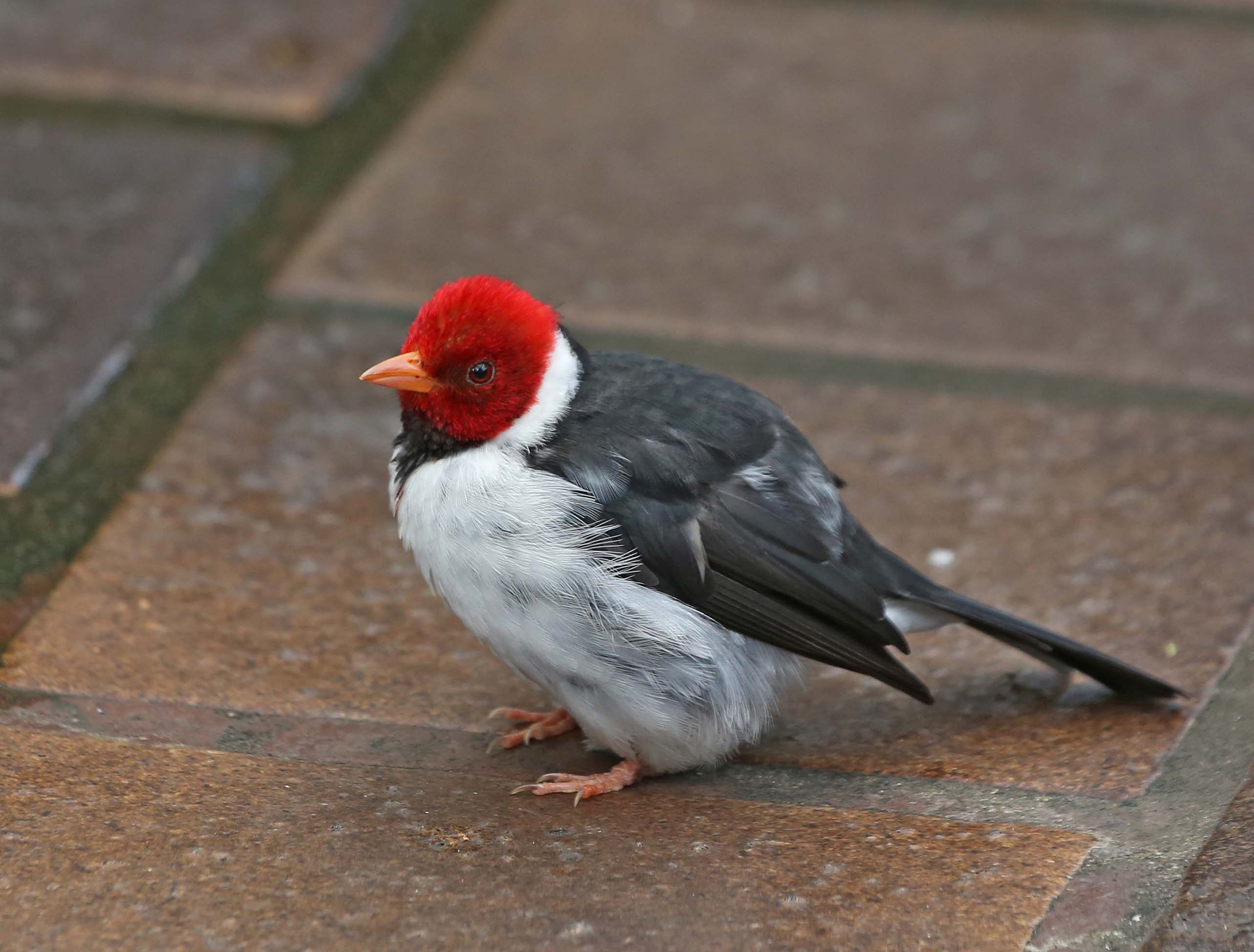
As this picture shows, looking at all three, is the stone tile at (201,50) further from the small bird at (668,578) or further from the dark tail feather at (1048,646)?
the dark tail feather at (1048,646)

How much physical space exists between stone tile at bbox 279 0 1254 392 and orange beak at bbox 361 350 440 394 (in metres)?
0.64

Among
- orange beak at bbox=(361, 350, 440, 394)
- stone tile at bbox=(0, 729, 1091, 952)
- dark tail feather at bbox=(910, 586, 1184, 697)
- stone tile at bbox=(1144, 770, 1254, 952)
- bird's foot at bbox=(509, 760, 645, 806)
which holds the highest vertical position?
orange beak at bbox=(361, 350, 440, 394)

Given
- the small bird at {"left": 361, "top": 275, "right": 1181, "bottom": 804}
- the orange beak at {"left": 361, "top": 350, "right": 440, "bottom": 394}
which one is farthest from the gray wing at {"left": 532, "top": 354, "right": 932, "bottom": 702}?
the orange beak at {"left": 361, "top": 350, "right": 440, "bottom": 394}

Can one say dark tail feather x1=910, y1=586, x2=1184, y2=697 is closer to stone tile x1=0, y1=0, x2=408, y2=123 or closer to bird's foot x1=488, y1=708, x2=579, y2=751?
bird's foot x1=488, y1=708, x2=579, y2=751

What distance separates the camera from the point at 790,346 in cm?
330

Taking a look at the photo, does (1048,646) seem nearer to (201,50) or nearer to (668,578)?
(668,578)

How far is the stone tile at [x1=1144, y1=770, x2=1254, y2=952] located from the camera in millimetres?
1876

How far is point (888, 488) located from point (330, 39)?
195cm

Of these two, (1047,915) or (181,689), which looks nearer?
(1047,915)

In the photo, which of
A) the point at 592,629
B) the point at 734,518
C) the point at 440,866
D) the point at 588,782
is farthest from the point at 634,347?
the point at 440,866

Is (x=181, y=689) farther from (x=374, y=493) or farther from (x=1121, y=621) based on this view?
(x=1121, y=621)

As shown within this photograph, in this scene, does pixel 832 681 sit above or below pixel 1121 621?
below

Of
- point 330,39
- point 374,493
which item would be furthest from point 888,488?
point 330,39

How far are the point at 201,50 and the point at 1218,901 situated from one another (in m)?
3.06
